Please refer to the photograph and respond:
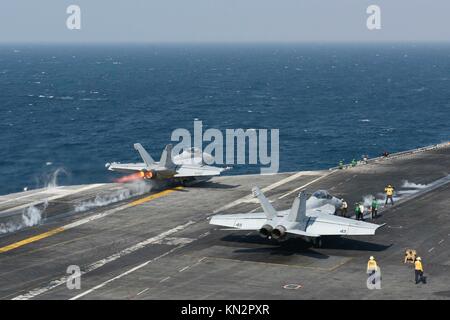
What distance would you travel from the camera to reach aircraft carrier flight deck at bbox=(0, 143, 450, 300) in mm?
42031

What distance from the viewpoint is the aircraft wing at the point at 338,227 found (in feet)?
156

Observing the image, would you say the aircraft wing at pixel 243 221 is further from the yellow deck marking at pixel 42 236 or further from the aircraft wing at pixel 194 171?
the aircraft wing at pixel 194 171

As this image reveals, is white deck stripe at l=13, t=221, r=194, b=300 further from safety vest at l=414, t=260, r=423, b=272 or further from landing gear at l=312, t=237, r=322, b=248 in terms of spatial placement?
safety vest at l=414, t=260, r=423, b=272

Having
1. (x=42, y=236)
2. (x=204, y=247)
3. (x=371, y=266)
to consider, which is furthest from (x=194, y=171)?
(x=371, y=266)

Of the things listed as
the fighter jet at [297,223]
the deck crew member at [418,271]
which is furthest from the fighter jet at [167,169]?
the deck crew member at [418,271]

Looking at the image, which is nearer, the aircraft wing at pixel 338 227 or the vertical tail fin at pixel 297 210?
the vertical tail fin at pixel 297 210

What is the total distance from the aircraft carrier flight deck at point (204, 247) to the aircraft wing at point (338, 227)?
5.24 feet

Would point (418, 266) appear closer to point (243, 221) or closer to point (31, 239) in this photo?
point (243, 221)

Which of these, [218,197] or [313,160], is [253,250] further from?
[313,160]

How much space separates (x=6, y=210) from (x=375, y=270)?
115 ft

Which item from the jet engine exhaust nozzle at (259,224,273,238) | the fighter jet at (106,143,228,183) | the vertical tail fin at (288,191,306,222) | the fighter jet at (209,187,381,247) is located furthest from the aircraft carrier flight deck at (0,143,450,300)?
the vertical tail fin at (288,191,306,222)

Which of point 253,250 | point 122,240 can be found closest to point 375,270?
point 253,250
